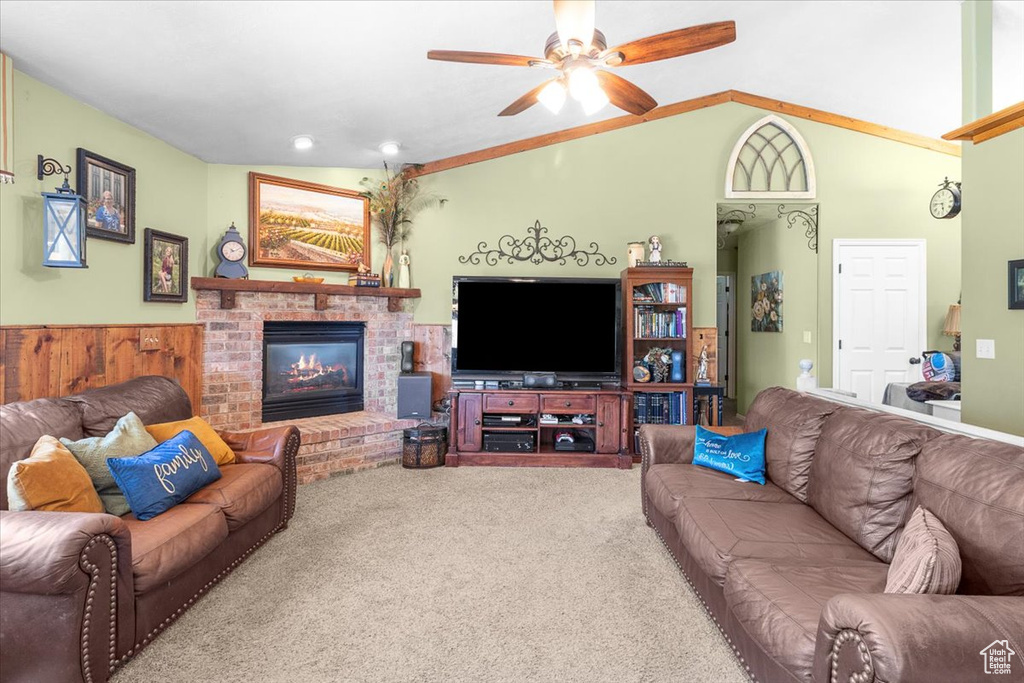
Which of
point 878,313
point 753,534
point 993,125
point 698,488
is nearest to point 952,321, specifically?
point 878,313

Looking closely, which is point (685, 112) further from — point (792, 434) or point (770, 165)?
point (792, 434)

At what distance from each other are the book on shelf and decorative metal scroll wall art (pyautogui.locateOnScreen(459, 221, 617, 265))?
489 mm

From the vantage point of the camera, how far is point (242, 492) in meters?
2.52

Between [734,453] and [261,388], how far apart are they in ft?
12.3

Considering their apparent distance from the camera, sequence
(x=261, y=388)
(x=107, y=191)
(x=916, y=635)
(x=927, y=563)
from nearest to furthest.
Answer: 1. (x=916, y=635)
2. (x=927, y=563)
3. (x=107, y=191)
4. (x=261, y=388)

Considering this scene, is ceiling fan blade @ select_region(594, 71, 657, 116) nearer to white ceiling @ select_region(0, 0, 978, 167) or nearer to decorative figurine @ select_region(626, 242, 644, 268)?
white ceiling @ select_region(0, 0, 978, 167)

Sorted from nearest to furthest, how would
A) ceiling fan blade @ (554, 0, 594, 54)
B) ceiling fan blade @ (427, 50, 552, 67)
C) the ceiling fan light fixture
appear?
ceiling fan blade @ (554, 0, 594, 54) → ceiling fan blade @ (427, 50, 552, 67) → the ceiling fan light fixture

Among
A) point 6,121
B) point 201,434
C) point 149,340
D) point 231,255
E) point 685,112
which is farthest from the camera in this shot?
point 685,112

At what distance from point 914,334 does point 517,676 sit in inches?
214

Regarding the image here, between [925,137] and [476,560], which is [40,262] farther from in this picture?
[925,137]

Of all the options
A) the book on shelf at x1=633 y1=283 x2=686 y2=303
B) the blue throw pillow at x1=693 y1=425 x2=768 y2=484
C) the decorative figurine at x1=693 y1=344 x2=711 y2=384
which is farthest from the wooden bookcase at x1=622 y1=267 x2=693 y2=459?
the blue throw pillow at x1=693 y1=425 x2=768 y2=484

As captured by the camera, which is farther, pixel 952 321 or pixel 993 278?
pixel 952 321

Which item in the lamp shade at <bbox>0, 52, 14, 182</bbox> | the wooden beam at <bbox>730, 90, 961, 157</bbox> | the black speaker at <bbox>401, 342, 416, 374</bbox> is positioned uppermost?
the wooden beam at <bbox>730, 90, 961, 157</bbox>

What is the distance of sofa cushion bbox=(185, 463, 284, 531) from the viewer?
240 cm
